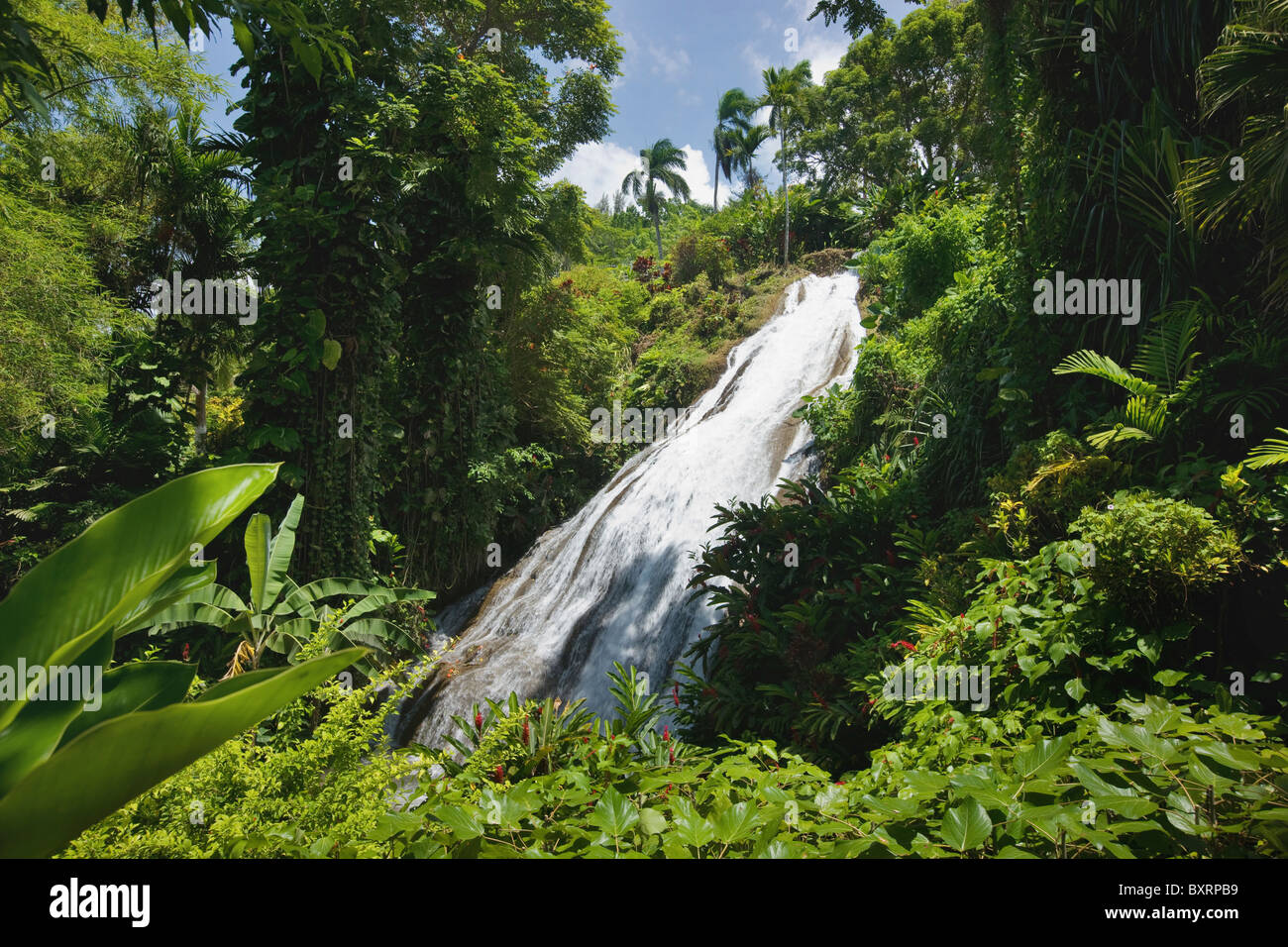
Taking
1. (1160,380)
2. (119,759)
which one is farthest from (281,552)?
(1160,380)

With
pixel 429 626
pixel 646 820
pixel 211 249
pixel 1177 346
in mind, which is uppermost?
pixel 211 249

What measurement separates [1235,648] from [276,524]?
926 cm

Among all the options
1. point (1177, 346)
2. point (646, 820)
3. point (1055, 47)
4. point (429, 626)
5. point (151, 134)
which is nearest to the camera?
point (646, 820)

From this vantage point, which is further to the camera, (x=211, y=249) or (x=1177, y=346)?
(x=211, y=249)

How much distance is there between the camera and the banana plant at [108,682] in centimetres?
67

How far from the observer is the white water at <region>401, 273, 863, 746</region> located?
7.48 m

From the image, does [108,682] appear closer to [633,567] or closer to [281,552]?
[281,552]

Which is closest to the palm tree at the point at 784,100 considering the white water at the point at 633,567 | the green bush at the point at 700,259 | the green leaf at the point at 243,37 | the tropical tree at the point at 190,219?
the green bush at the point at 700,259

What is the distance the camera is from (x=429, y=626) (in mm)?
9422

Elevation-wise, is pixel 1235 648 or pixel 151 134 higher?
pixel 151 134

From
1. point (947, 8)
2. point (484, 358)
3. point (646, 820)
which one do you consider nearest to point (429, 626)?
point (484, 358)

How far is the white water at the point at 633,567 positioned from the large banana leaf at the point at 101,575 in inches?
252
